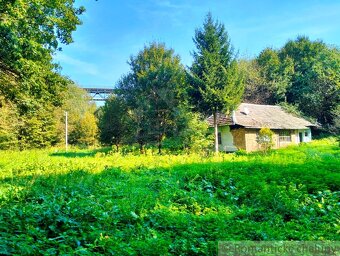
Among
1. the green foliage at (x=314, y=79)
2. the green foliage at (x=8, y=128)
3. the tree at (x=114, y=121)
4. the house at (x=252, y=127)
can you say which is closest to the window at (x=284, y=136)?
the house at (x=252, y=127)

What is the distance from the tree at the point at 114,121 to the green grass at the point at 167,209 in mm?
14573

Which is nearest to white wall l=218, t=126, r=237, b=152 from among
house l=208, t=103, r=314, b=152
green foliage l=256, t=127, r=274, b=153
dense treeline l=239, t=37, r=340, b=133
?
house l=208, t=103, r=314, b=152

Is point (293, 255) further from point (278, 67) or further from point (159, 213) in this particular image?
point (278, 67)

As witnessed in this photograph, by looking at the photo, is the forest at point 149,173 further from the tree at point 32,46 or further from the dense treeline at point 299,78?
the dense treeline at point 299,78

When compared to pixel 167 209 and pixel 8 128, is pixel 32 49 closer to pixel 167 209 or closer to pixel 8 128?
pixel 167 209

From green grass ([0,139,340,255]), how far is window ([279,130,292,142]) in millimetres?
19611

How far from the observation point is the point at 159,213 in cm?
513

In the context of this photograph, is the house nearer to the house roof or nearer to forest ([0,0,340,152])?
the house roof

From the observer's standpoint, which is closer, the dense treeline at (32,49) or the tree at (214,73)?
the dense treeline at (32,49)

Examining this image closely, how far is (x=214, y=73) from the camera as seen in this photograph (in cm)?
2106

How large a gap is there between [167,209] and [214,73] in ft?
55.4

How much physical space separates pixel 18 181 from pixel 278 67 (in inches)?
1515

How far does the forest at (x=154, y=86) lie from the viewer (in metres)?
11.8

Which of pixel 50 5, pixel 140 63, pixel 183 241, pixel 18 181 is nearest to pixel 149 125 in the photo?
pixel 140 63
